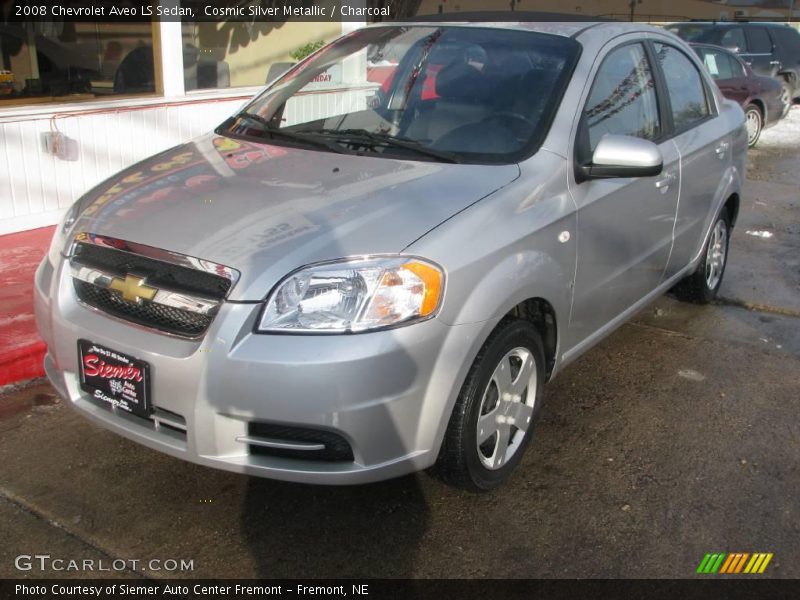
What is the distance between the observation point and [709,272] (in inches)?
214

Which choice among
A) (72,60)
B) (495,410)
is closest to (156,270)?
(495,410)

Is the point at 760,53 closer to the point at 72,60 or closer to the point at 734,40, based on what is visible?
the point at 734,40

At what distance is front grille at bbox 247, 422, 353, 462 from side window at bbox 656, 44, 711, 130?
283 cm

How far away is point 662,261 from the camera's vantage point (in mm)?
4422

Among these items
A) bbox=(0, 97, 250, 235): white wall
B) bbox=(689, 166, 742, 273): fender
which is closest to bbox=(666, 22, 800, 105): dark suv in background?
bbox=(689, 166, 742, 273): fender

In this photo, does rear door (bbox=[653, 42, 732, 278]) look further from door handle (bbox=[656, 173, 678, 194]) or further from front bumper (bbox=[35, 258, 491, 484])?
front bumper (bbox=[35, 258, 491, 484])

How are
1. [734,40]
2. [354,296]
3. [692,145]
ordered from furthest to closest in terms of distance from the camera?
[734,40] → [692,145] → [354,296]

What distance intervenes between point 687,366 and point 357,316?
2671 mm

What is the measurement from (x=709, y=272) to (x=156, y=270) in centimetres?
387

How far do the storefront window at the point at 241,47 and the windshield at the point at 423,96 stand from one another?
3.13 m

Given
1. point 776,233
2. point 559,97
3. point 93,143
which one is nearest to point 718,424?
point 559,97

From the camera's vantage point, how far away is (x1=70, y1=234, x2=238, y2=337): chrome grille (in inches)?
107

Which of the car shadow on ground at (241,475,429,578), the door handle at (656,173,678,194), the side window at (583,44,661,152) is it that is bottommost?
the car shadow on ground at (241,475,429,578)
